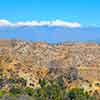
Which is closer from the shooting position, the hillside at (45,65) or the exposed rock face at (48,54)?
the hillside at (45,65)

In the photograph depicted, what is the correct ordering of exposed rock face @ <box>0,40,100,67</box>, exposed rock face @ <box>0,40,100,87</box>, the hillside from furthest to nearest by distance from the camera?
exposed rock face @ <box>0,40,100,67</box>, exposed rock face @ <box>0,40,100,87</box>, the hillside

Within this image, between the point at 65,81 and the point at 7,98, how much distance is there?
28.2 meters

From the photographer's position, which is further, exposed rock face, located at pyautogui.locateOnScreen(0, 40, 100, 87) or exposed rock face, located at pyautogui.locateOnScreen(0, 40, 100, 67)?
exposed rock face, located at pyautogui.locateOnScreen(0, 40, 100, 67)

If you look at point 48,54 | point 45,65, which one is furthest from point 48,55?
point 45,65

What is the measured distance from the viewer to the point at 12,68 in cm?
8862

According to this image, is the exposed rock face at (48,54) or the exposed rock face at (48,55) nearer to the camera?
the exposed rock face at (48,55)

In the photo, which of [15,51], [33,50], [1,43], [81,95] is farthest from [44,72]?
[1,43]

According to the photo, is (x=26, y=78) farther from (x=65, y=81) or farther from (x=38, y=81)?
(x=65, y=81)

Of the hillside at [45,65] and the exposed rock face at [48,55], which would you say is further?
the exposed rock face at [48,55]

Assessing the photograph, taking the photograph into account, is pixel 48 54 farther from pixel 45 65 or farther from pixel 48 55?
pixel 45 65

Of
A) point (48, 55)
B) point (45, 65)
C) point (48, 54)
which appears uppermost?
point (48, 54)

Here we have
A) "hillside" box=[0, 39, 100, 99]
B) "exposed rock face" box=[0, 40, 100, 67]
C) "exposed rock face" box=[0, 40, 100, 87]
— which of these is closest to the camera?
"hillside" box=[0, 39, 100, 99]

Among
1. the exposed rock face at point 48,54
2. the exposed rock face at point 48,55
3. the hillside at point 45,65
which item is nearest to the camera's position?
the hillside at point 45,65

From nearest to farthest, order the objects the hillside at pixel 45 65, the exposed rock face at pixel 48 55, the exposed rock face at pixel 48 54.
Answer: the hillside at pixel 45 65, the exposed rock face at pixel 48 55, the exposed rock face at pixel 48 54
